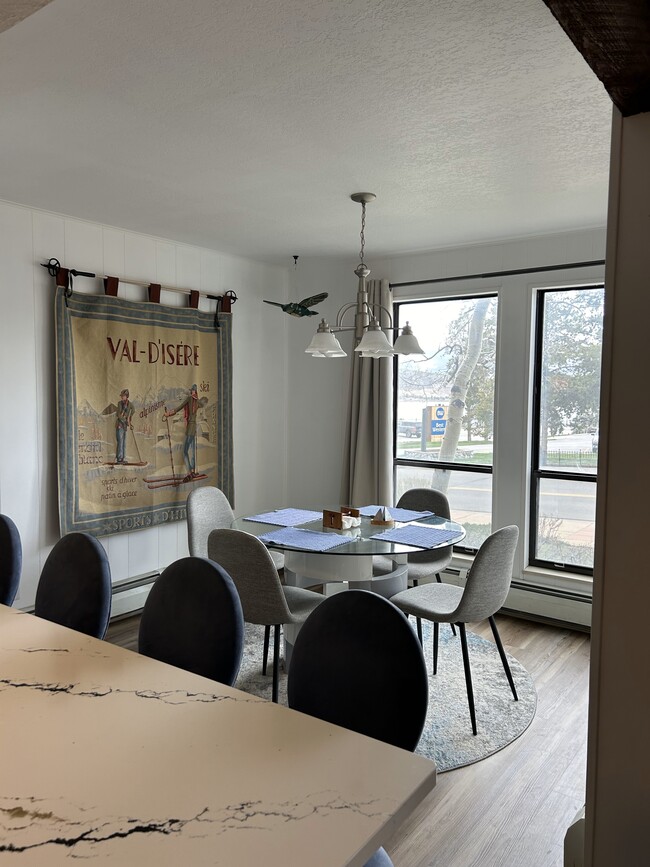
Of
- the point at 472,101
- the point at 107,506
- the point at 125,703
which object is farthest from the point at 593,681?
the point at 107,506

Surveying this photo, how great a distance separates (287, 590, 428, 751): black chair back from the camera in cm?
143

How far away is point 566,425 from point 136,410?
9.09ft

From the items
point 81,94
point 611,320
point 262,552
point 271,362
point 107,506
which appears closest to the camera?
point 611,320

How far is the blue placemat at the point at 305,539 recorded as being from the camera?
113 inches

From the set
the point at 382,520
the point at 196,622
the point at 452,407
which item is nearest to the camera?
the point at 196,622

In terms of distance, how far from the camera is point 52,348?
3777mm

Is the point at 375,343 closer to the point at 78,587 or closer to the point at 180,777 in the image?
the point at 78,587

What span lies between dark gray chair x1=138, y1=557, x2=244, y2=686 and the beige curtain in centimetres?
286

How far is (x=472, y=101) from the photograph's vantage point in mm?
2217

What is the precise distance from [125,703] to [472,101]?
2127mm

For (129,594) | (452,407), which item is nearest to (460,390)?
(452,407)

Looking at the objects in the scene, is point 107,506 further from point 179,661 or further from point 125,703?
point 125,703

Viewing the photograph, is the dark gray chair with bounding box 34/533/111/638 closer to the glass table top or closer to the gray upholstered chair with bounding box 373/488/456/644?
the glass table top

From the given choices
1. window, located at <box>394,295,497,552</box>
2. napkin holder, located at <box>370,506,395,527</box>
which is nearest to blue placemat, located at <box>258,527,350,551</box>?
napkin holder, located at <box>370,506,395,527</box>
